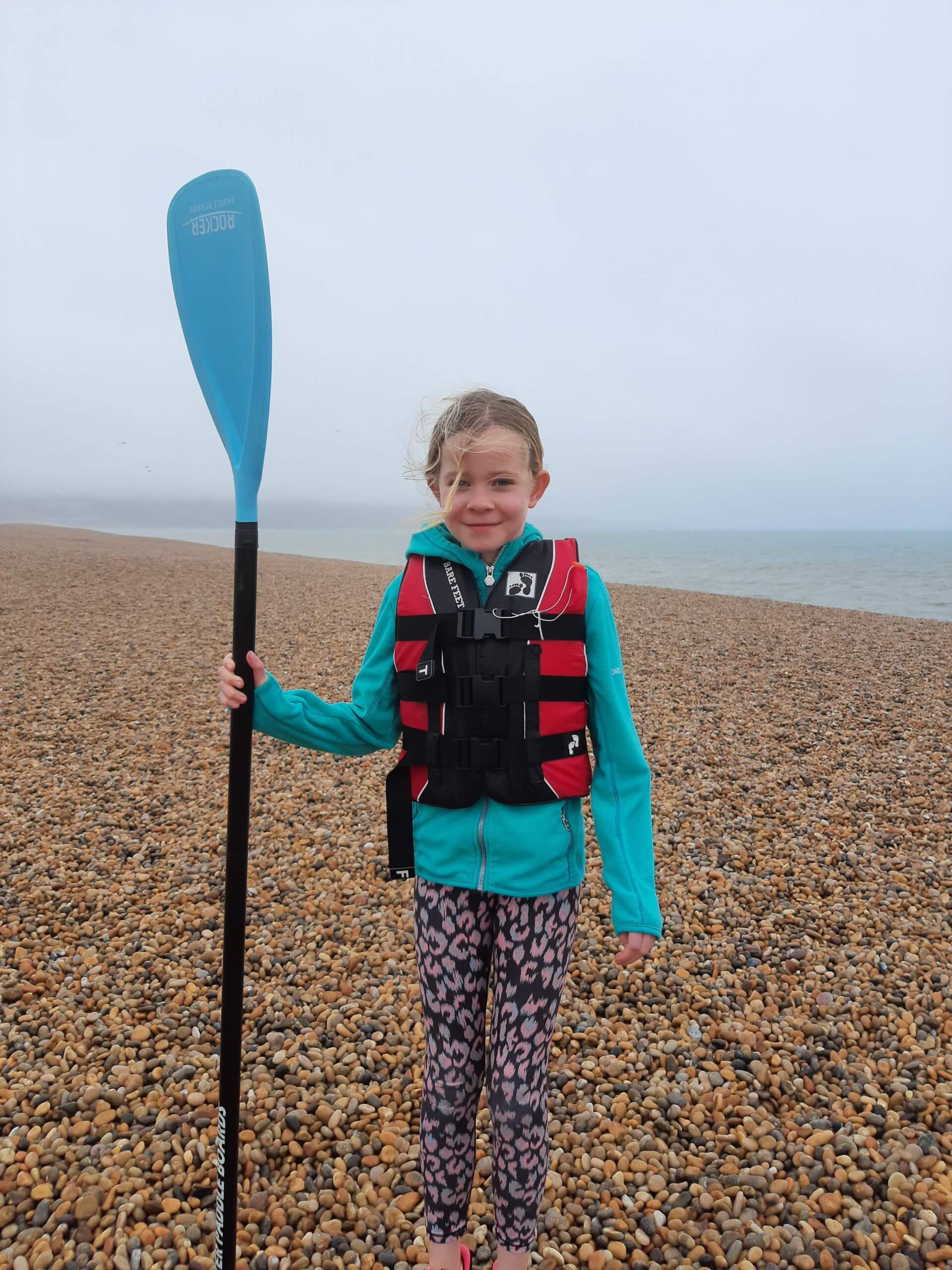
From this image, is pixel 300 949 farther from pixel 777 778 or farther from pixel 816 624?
pixel 816 624

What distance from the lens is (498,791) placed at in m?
1.94

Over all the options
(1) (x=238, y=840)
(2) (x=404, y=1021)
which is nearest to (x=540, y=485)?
(1) (x=238, y=840)

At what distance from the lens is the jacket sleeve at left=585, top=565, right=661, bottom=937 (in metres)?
1.98

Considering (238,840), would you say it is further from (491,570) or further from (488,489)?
(488,489)

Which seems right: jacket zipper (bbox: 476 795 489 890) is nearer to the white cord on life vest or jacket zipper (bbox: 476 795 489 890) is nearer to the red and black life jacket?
the red and black life jacket

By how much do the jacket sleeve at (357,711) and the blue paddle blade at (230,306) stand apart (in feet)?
1.63

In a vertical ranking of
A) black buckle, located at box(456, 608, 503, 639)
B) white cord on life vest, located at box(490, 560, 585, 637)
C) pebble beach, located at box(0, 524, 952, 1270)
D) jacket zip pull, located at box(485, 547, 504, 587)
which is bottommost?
pebble beach, located at box(0, 524, 952, 1270)

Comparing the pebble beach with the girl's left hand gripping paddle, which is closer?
the girl's left hand gripping paddle

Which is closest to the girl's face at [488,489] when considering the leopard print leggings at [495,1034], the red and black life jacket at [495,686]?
the red and black life jacket at [495,686]

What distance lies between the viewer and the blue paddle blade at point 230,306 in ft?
6.09

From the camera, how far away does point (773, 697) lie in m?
9.05

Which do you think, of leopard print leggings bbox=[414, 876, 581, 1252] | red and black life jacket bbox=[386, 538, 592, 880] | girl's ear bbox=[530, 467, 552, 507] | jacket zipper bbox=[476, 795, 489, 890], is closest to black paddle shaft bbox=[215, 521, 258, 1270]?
red and black life jacket bbox=[386, 538, 592, 880]

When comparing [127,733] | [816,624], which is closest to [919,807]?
[127,733]

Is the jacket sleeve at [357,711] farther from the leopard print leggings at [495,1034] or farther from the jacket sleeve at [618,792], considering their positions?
the jacket sleeve at [618,792]
